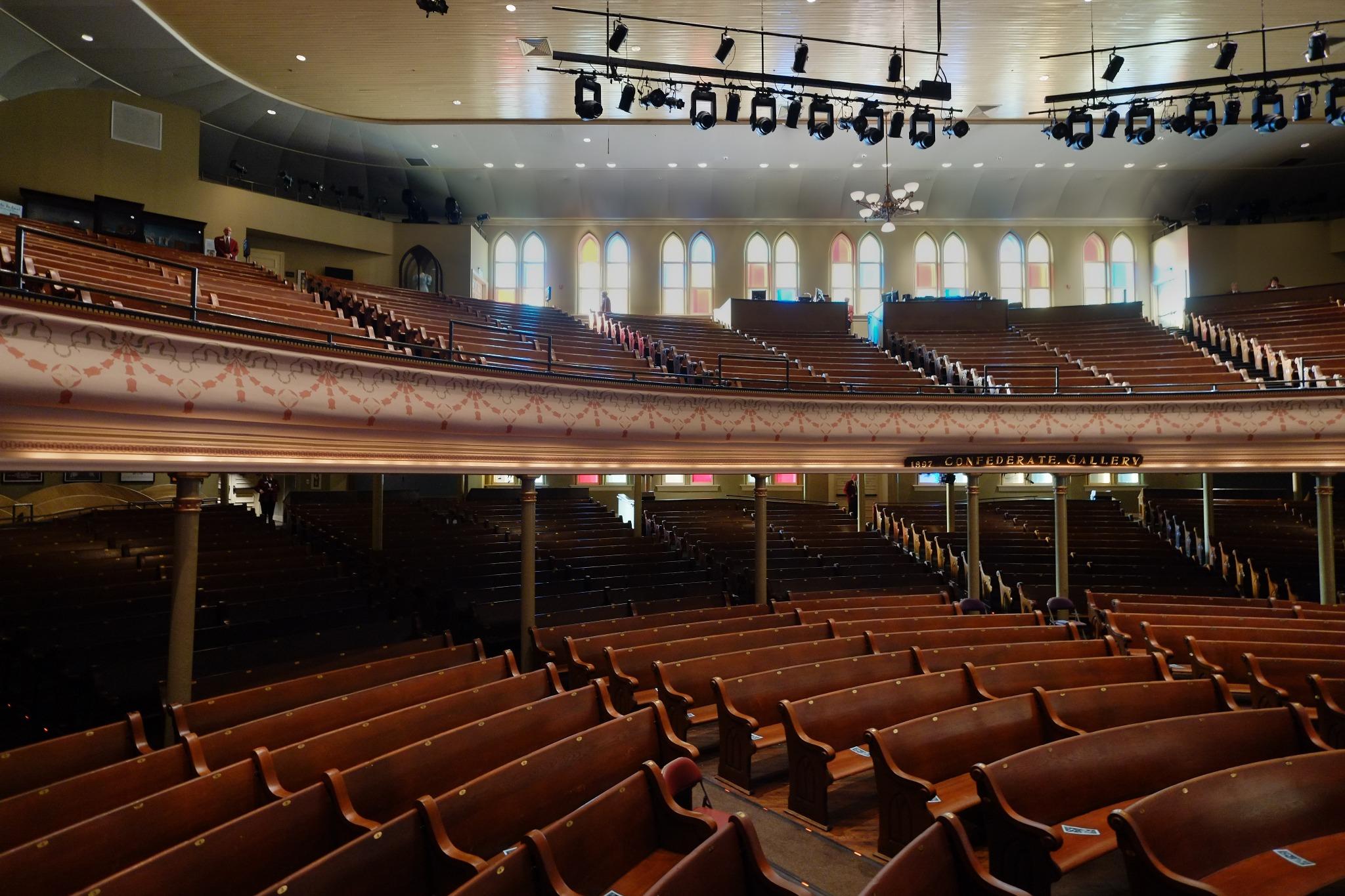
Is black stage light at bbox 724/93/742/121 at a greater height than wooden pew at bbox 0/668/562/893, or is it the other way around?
black stage light at bbox 724/93/742/121

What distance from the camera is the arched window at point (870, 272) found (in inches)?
831

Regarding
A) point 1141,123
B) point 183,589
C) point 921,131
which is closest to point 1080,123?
point 1141,123

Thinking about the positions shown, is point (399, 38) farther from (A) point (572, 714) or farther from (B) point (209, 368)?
(A) point (572, 714)

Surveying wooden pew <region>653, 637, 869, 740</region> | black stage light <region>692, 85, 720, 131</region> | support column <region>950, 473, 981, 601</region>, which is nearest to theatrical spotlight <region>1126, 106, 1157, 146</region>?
support column <region>950, 473, 981, 601</region>

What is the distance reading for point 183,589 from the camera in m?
5.63

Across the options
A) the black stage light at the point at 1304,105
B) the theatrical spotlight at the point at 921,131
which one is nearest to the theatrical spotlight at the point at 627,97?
the theatrical spotlight at the point at 921,131

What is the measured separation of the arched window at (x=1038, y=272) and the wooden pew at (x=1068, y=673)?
57.1ft

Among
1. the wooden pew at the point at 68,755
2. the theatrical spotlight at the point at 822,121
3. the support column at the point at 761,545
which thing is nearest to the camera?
the wooden pew at the point at 68,755

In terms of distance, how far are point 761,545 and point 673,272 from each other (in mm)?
12660

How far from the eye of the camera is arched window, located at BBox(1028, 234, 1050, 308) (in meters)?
21.1

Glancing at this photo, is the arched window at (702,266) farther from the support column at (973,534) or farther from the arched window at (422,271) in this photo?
the support column at (973,534)

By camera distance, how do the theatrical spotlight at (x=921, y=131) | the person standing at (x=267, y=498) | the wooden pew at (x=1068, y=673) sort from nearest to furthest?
the wooden pew at (x=1068, y=673), the theatrical spotlight at (x=921, y=131), the person standing at (x=267, y=498)

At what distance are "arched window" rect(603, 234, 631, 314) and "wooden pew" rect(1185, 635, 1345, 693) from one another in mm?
16459

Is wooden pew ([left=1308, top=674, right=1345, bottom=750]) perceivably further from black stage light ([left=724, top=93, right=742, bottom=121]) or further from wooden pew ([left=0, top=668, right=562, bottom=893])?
black stage light ([left=724, top=93, right=742, bottom=121])
